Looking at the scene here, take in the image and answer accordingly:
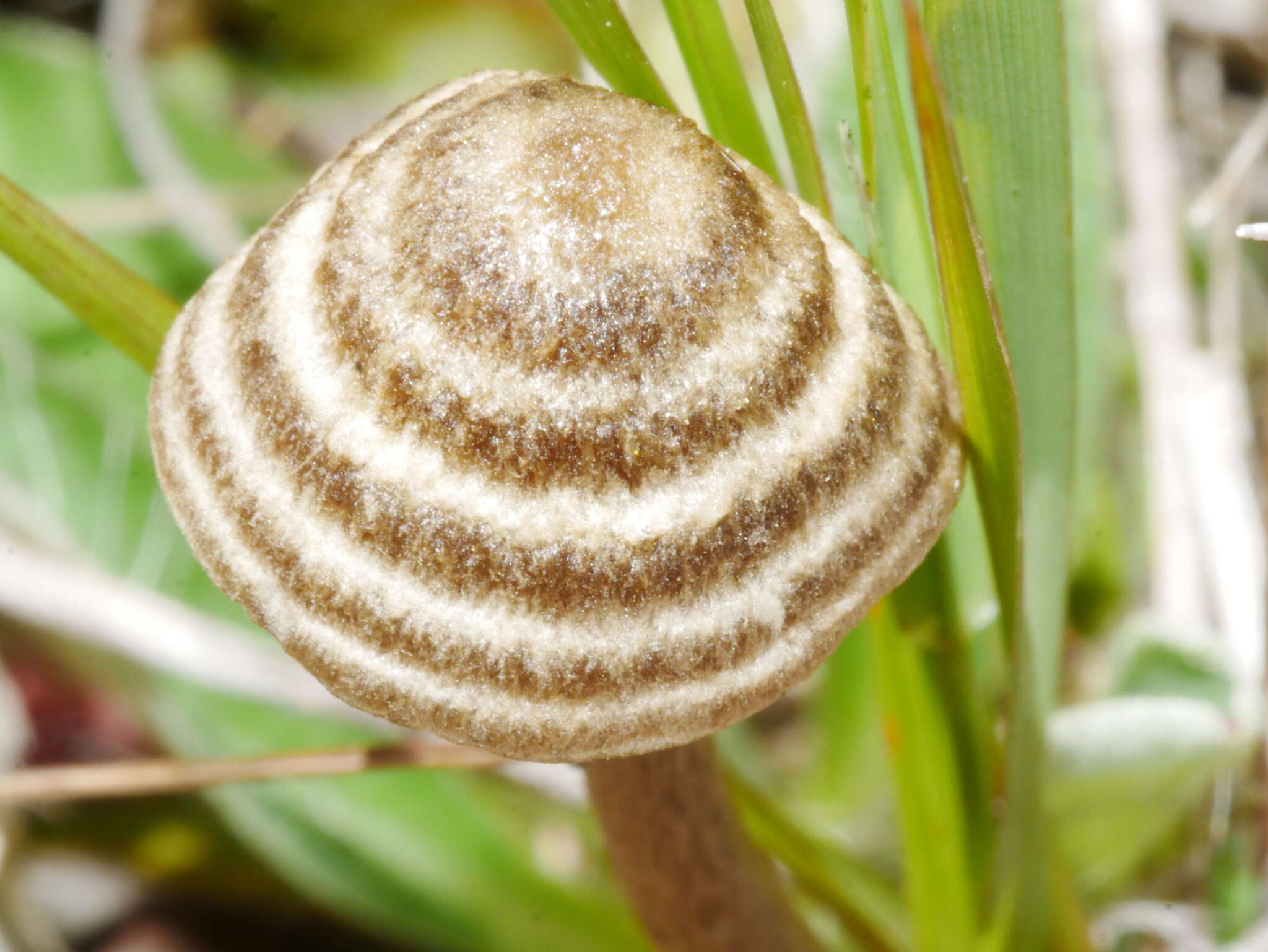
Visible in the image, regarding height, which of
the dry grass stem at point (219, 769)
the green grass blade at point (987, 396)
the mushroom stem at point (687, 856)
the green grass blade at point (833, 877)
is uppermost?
the green grass blade at point (987, 396)

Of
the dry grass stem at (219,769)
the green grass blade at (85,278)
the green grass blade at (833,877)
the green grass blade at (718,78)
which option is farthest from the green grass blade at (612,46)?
the green grass blade at (833,877)

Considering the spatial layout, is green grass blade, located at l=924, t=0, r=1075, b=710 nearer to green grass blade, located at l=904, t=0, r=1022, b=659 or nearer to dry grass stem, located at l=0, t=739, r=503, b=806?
green grass blade, located at l=904, t=0, r=1022, b=659

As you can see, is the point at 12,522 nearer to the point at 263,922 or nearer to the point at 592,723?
the point at 263,922

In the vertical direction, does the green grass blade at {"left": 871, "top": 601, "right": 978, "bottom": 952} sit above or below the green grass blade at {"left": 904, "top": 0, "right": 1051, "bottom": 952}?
below

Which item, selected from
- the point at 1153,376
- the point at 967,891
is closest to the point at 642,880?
the point at 967,891

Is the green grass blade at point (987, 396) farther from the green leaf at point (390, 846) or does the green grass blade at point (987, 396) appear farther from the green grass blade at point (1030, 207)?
the green leaf at point (390, 846)

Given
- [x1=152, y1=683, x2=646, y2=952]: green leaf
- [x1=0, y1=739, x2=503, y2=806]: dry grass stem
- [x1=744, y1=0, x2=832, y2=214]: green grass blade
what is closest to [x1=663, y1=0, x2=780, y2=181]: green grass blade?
[x1=744, y1=0, x2=832, y2=214]: green grass blade
